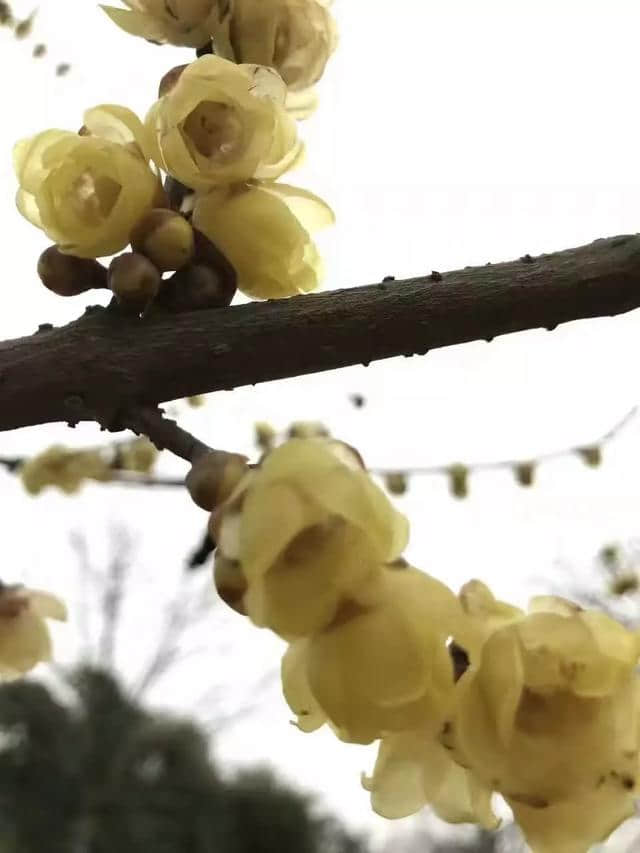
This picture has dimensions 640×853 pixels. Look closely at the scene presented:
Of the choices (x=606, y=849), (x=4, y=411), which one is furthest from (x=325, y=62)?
(x=606, y=849)

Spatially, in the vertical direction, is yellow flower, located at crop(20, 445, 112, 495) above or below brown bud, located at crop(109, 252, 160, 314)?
above

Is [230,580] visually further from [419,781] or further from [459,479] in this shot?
[459,479]

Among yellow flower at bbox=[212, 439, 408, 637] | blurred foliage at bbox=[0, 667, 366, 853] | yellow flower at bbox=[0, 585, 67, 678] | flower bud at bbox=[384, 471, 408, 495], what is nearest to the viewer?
yellow flower at bbox=[212, 439, 408, 637]

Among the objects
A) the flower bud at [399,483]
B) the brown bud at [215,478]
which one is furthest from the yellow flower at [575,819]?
the flower bud at [399,483]

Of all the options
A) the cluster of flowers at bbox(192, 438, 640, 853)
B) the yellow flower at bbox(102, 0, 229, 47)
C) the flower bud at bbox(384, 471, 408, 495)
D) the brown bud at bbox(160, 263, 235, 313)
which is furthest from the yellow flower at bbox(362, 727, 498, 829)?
the flower bud at bbox(384, 471, 408, 495)

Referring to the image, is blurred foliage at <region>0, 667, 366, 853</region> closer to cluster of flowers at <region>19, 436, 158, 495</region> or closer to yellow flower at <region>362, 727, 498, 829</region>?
cluster of flowers at <region>19, 436, 158, 495</region>

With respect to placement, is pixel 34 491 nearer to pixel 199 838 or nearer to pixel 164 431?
pixel 164 431

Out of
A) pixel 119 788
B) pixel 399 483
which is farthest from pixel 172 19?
pixel 119 788
